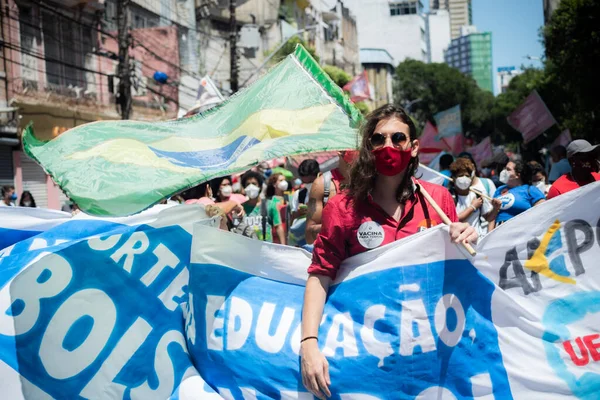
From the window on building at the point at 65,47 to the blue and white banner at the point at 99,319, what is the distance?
21.0 m

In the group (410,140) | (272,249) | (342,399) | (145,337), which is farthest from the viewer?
(145,337)

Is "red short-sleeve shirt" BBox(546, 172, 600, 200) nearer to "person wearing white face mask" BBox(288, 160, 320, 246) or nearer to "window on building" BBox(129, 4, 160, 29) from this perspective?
"person wearing white face mask" BBox(288, 160, 320, 246)

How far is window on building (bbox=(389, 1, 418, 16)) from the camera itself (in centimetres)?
11712

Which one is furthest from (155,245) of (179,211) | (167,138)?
(167,138)

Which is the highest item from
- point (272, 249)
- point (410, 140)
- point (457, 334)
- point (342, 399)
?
point (410, 140)

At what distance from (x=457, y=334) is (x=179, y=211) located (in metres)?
1.66

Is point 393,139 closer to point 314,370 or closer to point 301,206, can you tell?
point 314,370

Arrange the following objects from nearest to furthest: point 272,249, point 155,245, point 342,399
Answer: point 342,399 → point 272,249 → point 155,245

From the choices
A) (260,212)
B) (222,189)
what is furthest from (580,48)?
(222,189)

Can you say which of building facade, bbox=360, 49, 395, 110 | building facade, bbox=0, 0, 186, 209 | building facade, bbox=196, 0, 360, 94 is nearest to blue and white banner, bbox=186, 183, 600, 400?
building facade, bbox=0, 0, 186, 209

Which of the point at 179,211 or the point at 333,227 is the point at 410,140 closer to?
the point at 333,227

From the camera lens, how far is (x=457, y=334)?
2836 millimetres

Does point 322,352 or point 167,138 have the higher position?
point 167,138

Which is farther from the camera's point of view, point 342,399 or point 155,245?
point 155,245
